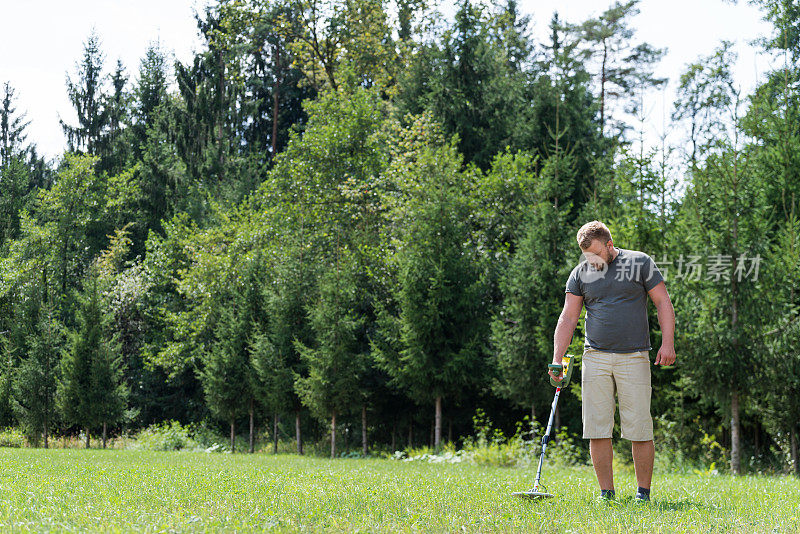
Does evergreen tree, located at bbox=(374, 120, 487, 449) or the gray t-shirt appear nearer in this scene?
the gray t-shirt

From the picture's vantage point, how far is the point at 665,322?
6.09m

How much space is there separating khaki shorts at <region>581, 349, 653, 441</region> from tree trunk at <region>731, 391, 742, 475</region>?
9.13 metres

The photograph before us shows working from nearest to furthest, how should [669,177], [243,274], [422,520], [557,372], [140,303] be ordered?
[422,520], [557,372], [669,177], [243,274], [140,303]

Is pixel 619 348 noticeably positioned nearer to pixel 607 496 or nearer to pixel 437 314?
pixel 607 496

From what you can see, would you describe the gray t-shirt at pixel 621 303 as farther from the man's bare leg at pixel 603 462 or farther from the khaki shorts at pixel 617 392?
the man's bare leg at pixel 603 462

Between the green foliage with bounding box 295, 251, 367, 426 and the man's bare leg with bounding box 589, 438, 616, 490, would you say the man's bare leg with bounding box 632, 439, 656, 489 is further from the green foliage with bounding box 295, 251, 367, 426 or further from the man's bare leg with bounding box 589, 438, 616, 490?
the green foliage with bounding box 295, 251, 367, 426

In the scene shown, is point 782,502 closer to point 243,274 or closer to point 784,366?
point 784,366

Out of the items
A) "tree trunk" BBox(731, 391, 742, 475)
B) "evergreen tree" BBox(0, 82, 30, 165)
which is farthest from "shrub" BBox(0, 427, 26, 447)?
"tree trunk" BBox(731, 391, 742, 475)

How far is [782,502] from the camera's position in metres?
6.77

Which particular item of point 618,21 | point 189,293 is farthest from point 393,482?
point 618,21

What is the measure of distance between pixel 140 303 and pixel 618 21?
86.5 ft

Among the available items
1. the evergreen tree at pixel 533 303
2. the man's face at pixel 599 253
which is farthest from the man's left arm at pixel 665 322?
the evergreen tree at pixel 533 303

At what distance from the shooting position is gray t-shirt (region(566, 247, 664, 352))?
6.20 meters

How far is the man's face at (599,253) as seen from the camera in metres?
6.25
